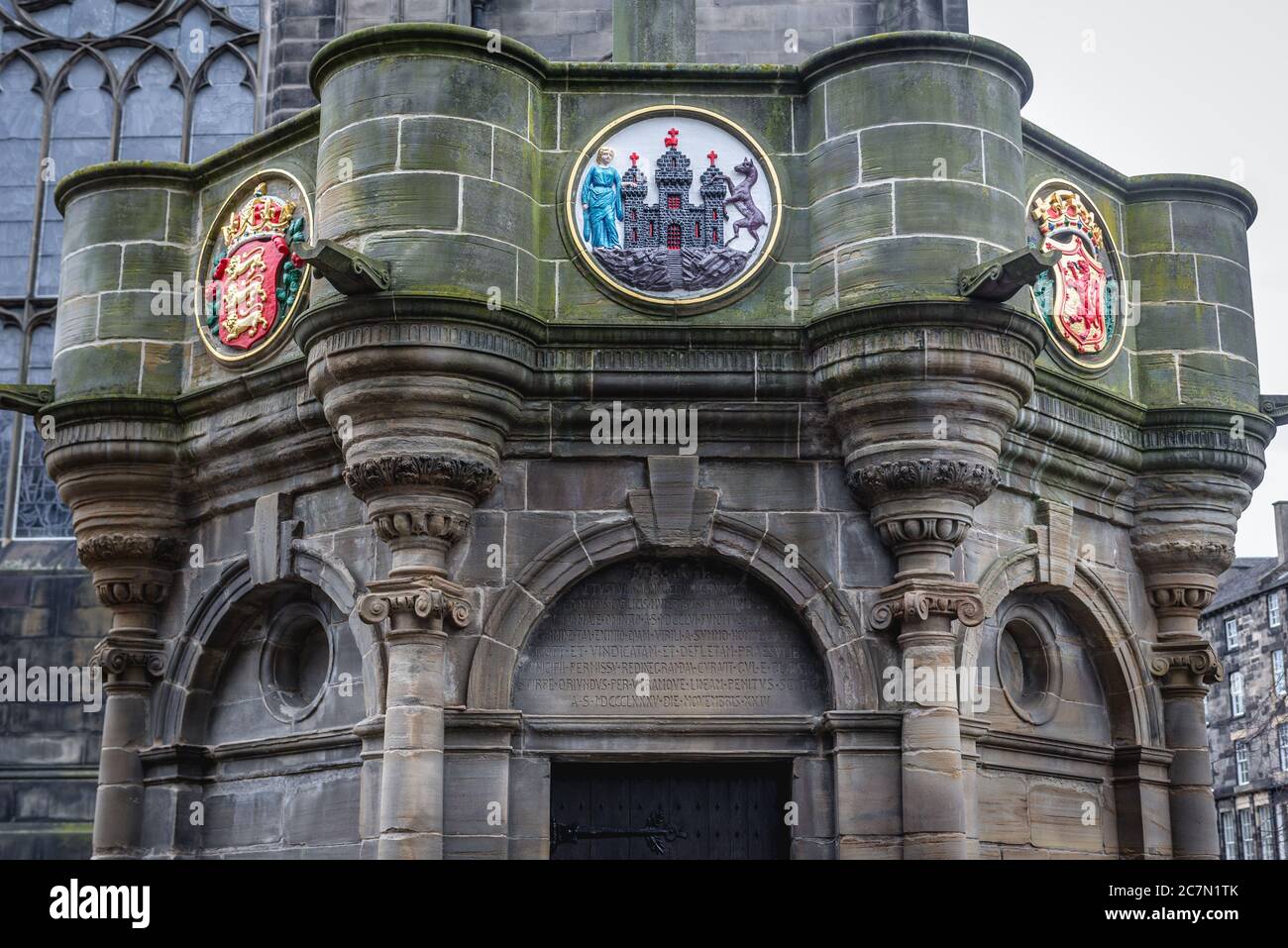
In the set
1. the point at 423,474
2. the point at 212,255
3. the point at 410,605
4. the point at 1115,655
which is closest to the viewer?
the point at 410,605

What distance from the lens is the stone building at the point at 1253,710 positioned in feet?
205

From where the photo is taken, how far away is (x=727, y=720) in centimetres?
1284

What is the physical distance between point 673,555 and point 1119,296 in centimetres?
451

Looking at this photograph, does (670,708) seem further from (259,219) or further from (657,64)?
(259,219)

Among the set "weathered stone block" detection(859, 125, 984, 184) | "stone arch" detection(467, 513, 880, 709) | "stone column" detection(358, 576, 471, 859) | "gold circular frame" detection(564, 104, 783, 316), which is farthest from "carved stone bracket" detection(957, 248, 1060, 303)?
"stone column" detection(358, 576, 471, 859)

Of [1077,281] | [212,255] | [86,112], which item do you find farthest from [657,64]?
[86,112]

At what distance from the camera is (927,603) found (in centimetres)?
1255

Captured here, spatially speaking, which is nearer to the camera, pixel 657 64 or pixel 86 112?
pixel 657 64

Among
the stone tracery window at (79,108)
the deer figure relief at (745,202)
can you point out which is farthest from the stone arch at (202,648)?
the stone tracery window at (79,108)

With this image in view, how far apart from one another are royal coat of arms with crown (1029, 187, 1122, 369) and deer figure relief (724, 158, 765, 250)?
2.28 meters

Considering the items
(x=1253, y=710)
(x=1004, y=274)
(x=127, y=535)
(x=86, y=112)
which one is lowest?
(x=127, y=535)
